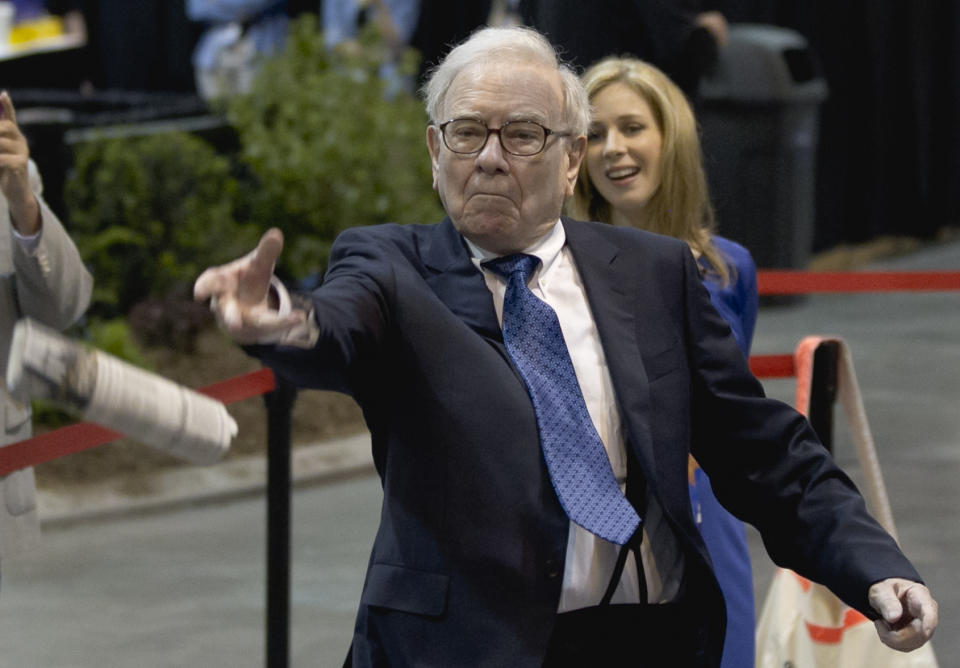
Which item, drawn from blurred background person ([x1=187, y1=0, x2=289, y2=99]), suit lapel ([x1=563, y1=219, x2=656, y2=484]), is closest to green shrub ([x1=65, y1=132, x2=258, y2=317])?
blurred background person ([x1=187, y1=0, x2=289, y2=99])

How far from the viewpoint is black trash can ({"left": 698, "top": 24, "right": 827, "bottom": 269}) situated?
1138 cm

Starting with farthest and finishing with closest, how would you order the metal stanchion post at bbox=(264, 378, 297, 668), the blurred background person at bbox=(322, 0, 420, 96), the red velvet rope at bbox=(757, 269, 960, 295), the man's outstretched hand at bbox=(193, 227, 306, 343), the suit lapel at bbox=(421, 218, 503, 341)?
the blurred background person at bbox=(322, 0, 420, 96) → the red velvet rope at bbox=(757, 269, 960, 295) → the metal stanchion post at bbox=(264, 378, 297, 668) → the suit lapel at bbox=(421, 218, 503, 341) → the man's outstretched hand at bbox=(193, 227, 306, 343)

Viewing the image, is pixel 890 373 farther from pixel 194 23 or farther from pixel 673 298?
pixel 194 23

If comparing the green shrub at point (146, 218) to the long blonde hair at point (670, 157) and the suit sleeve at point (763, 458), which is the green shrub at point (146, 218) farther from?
the suit sleeve at point (763, 458)

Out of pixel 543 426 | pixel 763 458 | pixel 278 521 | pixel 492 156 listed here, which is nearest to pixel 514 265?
pixel 492 156

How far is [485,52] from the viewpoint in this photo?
271 cm

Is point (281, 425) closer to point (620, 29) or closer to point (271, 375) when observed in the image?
point (271, 375)

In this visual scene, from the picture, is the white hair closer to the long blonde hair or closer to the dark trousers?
the dark trousers

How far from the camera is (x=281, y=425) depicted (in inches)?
184

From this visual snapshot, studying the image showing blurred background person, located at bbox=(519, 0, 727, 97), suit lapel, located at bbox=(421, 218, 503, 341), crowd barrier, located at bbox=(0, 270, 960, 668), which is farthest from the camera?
blurred background person, located at bbox=(519, 0, 727, 97)

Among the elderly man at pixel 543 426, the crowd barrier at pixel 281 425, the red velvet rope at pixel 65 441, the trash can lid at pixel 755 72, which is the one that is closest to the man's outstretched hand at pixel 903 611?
the elderly man at pixel 543 426

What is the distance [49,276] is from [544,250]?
1.35 metres

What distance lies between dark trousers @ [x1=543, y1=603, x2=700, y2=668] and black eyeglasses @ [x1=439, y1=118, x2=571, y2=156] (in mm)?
749

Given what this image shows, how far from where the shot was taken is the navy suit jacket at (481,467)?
256 centimetres
